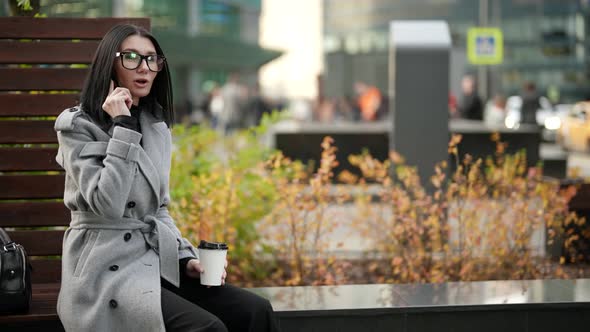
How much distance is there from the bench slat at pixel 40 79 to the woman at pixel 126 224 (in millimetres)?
1328

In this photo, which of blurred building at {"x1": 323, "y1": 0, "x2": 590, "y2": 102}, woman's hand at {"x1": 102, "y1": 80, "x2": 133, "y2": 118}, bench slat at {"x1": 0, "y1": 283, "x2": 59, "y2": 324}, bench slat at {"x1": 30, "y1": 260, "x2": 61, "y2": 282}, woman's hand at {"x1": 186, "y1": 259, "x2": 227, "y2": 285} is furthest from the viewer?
blurred building at {"x1": 323, "y1": 0, "x2": 590, "y2": 102}

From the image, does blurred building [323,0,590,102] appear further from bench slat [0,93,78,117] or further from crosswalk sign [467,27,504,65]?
bench slat [0,93,78,117]

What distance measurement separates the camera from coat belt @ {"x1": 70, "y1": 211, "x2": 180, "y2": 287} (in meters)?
3.51

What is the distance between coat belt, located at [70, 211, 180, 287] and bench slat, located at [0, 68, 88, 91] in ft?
5.23

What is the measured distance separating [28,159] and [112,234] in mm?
1576

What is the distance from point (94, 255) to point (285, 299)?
1.43 metres

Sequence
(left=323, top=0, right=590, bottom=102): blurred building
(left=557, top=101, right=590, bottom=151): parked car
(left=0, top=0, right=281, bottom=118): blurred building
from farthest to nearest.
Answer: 1. (left=323, top=0, right=590, bottom=102): blurred building
2. (left=0, top=0, right=281, bottom=118): blurred building
3. (left=557, top=101, right=590, bottom=151): parked car

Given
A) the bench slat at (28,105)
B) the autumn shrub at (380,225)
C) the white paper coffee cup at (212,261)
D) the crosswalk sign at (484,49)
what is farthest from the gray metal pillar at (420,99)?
the crosswalk sign at (484,49)

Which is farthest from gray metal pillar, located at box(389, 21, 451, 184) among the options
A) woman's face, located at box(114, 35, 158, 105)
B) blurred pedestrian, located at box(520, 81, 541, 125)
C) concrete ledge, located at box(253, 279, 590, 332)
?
blurred pedestrian, located at box(520, 81, 541, 125)

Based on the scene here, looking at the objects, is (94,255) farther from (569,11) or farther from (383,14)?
(569,11)

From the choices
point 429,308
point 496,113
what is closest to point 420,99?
point 429,308

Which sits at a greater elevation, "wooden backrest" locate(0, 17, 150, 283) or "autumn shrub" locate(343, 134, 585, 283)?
"wooden backrest" locate(0, 17, 150, 283)

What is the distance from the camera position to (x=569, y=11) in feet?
320

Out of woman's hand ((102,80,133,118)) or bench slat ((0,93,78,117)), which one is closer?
woman's hand ((102,80,133,118))
